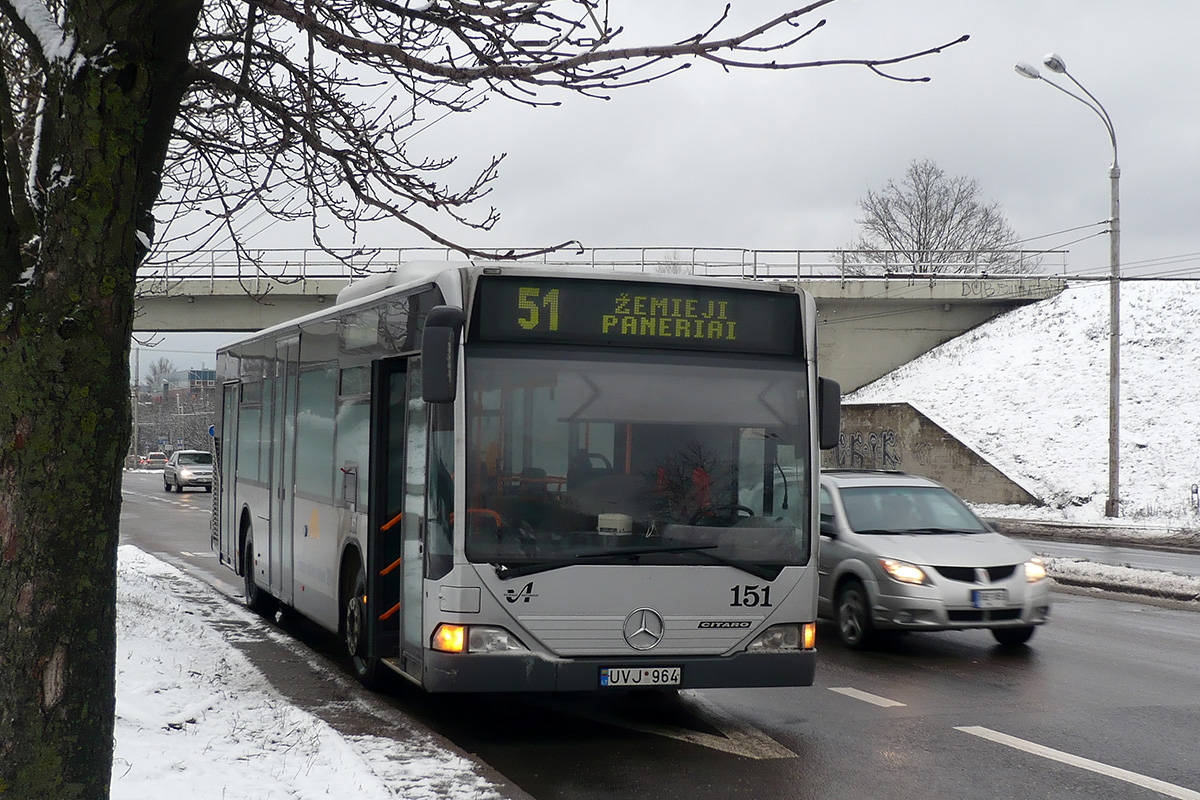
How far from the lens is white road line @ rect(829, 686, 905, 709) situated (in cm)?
891

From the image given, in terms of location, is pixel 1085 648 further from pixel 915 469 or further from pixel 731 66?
pixel 915 469

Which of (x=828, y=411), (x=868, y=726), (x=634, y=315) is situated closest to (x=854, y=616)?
(x=868, y=726)

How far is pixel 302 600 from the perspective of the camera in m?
10.9

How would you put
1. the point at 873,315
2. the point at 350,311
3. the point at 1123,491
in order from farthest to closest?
the point at 873,315 < the point at 1123,491 < the point at 350,311

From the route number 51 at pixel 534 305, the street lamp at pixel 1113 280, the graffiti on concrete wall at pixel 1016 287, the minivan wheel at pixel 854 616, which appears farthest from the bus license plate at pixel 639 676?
the graffiti on concrete wall at pixel 1016 287

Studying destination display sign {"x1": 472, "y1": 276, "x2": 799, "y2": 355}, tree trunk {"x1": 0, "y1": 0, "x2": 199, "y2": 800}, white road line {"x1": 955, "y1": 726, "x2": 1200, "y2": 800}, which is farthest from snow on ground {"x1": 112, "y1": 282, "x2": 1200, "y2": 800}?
white road line {"x1": 955, "y1": 726, "x2": 1200, "y2": 800}

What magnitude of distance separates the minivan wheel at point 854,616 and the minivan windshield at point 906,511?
613mm

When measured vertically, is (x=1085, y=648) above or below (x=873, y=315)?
below

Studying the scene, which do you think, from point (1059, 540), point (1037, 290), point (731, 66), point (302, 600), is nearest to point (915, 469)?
point (1059, 540)

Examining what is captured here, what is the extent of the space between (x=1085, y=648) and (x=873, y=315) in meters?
34.9

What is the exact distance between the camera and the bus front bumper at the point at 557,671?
23.6 feet

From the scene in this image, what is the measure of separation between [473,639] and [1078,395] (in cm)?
3510

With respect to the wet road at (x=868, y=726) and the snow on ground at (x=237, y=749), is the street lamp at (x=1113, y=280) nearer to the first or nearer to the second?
the wet road at (x=868, y=726)

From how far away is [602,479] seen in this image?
7.45 m
